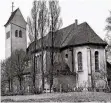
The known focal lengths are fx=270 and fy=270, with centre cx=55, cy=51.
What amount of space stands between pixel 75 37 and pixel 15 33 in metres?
18.7

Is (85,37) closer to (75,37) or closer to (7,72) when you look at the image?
(75,37)

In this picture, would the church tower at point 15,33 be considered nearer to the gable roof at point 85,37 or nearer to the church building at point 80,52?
the church building at point 80,52

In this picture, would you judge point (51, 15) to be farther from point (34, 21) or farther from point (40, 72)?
point (40, 72)

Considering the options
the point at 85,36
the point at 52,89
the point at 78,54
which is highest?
the point at 85,36

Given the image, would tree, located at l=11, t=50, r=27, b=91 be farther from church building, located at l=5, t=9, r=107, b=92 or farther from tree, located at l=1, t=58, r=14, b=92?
church building, located at l=5, t=9, r=107, b=92

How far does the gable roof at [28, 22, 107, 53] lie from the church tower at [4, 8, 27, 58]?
1348 centimetres

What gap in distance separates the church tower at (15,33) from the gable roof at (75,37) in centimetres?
1348

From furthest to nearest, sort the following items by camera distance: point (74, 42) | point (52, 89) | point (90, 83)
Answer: point (74, 42), point (90, 83), point (52, 89)

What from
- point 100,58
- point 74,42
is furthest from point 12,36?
point 100,58

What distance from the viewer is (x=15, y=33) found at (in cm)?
6044

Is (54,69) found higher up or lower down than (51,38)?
lower down

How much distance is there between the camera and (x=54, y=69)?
136 feet

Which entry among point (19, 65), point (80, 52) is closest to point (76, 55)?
point (80, 52)

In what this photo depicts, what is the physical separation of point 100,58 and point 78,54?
12.0ft
